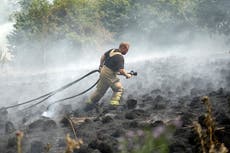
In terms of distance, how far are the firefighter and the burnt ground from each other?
0.24 m

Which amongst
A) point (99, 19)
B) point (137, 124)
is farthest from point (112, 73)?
point (99, 19)

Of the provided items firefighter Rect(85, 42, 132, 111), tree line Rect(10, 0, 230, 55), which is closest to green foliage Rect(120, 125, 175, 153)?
firefighter Rect(85, 42, 132, 111)

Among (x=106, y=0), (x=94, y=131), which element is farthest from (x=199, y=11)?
(x=94, y=131)

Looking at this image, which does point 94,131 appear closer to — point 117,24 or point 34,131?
point 34,131

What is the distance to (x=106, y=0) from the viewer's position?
40.2m

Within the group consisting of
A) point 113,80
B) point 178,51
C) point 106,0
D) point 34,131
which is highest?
point 106,0

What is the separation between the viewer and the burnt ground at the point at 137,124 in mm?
4918

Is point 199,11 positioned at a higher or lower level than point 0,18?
lower

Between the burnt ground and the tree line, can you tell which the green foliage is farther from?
the tree line

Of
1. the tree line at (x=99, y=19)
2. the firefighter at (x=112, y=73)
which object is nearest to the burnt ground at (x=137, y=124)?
the firefighter at (x=112, y=73)

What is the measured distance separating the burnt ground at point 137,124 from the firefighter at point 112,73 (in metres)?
0.24

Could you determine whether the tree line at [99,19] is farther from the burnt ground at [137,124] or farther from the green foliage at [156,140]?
the green foliage at [156,140]

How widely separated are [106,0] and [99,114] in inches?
1269

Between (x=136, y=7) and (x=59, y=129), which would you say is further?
(x=136, y=7)
